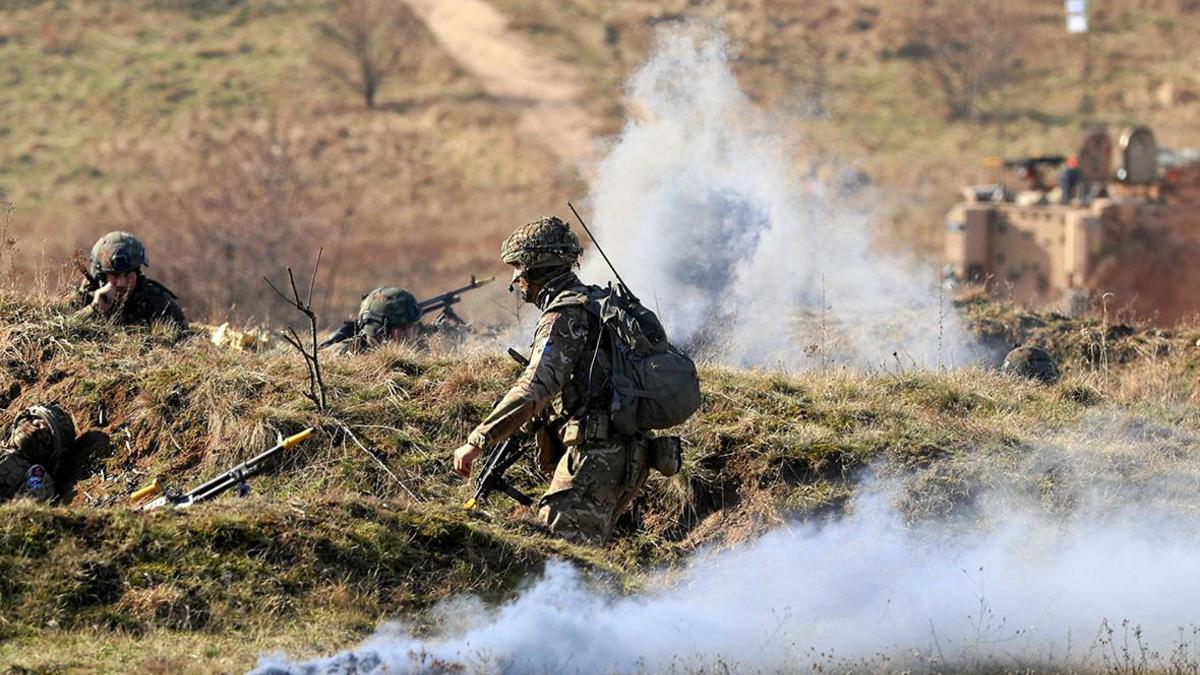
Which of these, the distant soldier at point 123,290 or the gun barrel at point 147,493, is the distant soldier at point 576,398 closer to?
the gun barrel at point 147,493

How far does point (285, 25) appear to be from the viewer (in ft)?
157

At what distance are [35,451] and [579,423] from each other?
3.15 metres

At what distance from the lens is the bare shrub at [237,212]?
1191 inches

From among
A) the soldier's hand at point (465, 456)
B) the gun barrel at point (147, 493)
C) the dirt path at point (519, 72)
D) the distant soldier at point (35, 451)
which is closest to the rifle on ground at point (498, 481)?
the soldier's hand at point (465, 456)

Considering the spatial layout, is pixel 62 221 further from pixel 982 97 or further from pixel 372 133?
pixel 982 97

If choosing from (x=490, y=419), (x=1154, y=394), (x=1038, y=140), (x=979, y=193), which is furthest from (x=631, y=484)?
(x=1038, y=140)

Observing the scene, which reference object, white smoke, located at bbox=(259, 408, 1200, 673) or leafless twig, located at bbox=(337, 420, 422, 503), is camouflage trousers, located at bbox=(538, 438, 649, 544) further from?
leafless twig, located at bbox=(337, 420, 422, 503)

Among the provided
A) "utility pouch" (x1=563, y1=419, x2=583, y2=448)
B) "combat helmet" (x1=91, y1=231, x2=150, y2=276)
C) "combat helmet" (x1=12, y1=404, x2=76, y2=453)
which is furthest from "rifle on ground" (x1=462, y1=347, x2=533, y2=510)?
"combat helmet" (x1=91, y1=231, x2=150, y2=276)

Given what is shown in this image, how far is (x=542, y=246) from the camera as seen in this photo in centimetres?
678

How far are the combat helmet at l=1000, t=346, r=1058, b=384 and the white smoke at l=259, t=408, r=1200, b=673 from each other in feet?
8.89

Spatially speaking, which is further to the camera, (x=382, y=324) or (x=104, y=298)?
(x=382, y=324)

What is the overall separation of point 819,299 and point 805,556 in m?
7.73

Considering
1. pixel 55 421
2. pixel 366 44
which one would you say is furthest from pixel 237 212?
pixel 55 421

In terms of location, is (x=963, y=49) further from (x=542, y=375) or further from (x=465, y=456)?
(x=465, y=456)
